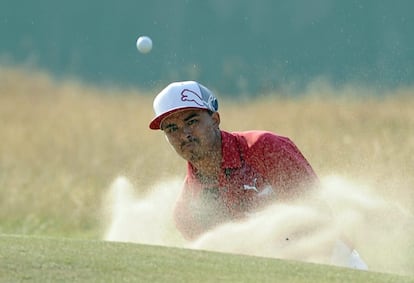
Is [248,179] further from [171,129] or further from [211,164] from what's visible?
[171,129]

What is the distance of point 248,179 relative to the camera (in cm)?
654

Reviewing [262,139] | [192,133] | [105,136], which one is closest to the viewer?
[262,139]

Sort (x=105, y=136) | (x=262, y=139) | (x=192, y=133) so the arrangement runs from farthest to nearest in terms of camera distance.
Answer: (x=105, y=136)
(x=192, y=133)
(x=262, y=139)

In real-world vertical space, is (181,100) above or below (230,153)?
above

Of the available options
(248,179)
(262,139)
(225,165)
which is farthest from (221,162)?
(262,139)

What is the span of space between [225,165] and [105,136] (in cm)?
692

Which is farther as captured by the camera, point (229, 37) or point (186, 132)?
point (229, 37)

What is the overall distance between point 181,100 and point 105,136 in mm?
6849

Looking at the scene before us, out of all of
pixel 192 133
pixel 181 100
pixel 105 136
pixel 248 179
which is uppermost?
pixel 105 136

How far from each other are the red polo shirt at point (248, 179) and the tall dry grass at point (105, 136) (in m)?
3.36

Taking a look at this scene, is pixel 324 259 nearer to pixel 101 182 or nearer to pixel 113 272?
pixel 113 272

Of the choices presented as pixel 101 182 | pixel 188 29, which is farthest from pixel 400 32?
pixel 101 182

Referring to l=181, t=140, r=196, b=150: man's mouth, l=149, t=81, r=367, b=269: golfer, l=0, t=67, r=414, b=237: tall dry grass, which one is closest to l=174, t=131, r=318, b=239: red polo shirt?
l=149, t=81, r=367, b=269: golfer

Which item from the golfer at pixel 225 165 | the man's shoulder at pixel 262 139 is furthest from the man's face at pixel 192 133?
the man's shoulder at pixel 262 139
